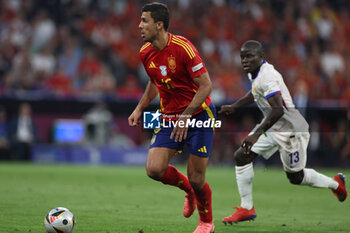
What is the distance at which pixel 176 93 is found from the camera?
671 cm

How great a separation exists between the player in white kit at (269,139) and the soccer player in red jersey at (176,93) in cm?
105

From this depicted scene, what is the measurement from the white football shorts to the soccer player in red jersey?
1.54 meters

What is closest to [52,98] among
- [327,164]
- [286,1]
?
[327,164]

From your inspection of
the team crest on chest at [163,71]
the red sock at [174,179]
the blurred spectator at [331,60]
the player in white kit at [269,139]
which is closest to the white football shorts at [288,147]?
the player in white kit at [269,139]

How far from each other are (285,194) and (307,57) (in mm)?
12460

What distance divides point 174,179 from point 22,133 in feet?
40.2

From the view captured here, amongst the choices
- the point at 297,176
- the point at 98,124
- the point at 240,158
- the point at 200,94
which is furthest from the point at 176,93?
the point at 98,124

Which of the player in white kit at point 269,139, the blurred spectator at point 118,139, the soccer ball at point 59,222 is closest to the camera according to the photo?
the soccer ball at point 59,222

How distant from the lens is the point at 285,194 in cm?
1170

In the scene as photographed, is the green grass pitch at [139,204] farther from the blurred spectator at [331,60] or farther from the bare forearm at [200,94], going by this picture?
the blurred spectator at [331,60]

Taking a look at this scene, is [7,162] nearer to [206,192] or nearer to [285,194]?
[285,194]

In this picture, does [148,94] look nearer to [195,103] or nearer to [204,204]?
[195,103]

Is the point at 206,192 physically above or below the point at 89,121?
above

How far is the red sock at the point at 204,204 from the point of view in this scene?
6.58 meters
